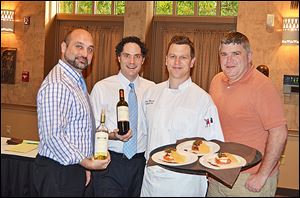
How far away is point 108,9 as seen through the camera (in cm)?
601

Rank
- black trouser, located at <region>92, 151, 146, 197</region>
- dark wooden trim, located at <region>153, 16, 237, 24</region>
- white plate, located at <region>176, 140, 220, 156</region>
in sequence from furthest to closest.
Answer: dark wooden trim, located at <region>153, 16, 237, 24</region>, black trouser, located at <region>92, 151, 146, 197</region>, white plate, located at <region>176, 140, 220, 156</region>

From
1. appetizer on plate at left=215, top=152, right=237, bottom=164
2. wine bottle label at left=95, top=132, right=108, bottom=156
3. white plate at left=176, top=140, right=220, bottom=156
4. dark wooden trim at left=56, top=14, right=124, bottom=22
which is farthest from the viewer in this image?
dark wooden trim at left=56, top=14, right=124, bottom=22

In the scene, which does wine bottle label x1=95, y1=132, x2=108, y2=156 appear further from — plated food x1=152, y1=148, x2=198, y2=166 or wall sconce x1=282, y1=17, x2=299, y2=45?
wall sconce x1=282, y1=17, x2=299, y2=45

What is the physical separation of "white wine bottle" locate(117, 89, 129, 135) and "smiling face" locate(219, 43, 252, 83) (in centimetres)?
64

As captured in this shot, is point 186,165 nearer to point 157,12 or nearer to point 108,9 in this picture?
point 157,12

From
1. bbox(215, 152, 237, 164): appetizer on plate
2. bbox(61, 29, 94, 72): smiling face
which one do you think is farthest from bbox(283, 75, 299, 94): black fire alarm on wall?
bbox(61, 29, 94, 72): smiling face

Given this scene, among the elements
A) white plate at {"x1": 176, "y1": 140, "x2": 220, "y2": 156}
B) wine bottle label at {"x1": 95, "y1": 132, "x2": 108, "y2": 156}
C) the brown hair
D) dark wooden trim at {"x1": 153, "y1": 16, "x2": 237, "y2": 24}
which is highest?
dark wooden trim at {"x1": 153, "y1": 16, "x2": 237, "y2": 24}

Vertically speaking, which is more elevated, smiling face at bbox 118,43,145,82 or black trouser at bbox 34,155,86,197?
smiling face at bbox 118,43,145,82

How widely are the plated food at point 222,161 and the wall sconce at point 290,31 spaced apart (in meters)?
3.16

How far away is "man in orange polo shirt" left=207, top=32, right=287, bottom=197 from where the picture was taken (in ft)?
6.93

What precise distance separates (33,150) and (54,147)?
985 mm

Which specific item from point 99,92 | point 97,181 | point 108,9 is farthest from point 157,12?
point 97,181

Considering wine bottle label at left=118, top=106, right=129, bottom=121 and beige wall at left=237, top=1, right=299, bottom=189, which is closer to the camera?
wine bottle label at left=118, top=106, right=129, bottom=121

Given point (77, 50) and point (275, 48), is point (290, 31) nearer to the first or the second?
point (275, 48)
